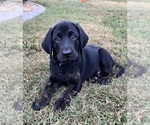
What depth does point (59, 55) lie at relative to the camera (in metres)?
2.11

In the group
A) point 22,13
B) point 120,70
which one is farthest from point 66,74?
point 22,13

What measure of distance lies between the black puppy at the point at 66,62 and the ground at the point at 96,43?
6 centimetres

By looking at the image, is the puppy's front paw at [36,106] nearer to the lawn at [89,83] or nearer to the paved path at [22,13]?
the lawn at [89,83]

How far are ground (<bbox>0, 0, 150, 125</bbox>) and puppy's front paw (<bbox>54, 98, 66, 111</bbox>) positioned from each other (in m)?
0.03

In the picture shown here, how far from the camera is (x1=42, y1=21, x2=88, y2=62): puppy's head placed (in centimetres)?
208

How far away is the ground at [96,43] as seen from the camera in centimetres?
199

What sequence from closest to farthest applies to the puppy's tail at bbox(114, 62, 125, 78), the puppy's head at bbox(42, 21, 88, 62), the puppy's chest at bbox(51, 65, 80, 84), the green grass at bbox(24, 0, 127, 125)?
the green grass at bbox(24, 0, 127, 125), the puppy's head at bbox(42, 21, 88, 62), the puppy's chest at bbox(51, 65, 80, 84), the puppy's tail at bbox(114, 62, 125, 78)

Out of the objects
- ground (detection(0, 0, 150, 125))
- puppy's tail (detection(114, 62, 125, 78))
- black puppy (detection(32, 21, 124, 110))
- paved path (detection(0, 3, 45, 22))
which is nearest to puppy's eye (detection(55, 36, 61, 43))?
black puppy (detection(32, 21, 124, 110))

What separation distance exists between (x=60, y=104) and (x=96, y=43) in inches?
45.6

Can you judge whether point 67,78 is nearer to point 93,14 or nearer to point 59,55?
point 59,55

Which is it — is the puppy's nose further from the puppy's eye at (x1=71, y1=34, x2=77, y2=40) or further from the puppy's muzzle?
the puppy's eye at (x1=71, y1=34, x2=77, y2=40)

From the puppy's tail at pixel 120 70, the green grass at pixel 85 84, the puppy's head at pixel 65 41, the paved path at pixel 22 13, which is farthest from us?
the paved path at pixel 22 13

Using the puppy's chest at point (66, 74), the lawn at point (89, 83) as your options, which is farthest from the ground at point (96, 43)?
the puppy's chest at point (66, 74)

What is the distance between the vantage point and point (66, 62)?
7.20 feet
